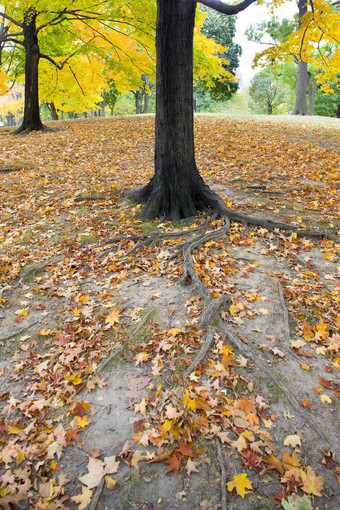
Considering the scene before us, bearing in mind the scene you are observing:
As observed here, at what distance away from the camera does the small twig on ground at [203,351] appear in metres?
3.24

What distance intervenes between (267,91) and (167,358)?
48960 millimetres

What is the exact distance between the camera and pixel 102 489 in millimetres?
2371

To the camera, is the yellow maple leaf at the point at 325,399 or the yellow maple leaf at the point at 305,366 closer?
the yellow maple leaf at the point at 325,399

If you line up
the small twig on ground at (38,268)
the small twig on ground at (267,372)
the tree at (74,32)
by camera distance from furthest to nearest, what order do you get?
the tree at (74,32) → the small twig on ground at (38,268) → the small twig on ground at (267,372)

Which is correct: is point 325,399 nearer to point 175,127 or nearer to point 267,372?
point 267,372

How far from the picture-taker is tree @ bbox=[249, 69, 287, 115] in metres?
43.1

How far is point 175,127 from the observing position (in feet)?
19.3

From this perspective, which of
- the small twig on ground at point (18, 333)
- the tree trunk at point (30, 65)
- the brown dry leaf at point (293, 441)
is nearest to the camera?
the brown dry leaf at point (293, 441)

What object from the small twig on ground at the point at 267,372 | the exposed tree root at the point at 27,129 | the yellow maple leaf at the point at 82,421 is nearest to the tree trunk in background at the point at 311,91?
the exposed tree root at the point at 27,129

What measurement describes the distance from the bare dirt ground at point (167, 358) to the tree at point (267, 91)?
43.0 metres

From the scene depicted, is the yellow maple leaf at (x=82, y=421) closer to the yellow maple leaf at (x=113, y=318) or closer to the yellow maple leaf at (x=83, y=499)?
the yellow maple leaf at (x=83, y=499)

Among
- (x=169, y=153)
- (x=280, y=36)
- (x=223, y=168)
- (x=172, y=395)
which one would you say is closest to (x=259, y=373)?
A: (x=172, y=395)

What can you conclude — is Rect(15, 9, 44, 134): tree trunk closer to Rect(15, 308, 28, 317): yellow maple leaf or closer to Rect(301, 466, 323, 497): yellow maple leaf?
Rect(15, 308, 28, 317): yellow maple leaf

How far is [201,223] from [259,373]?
343 centimetres
